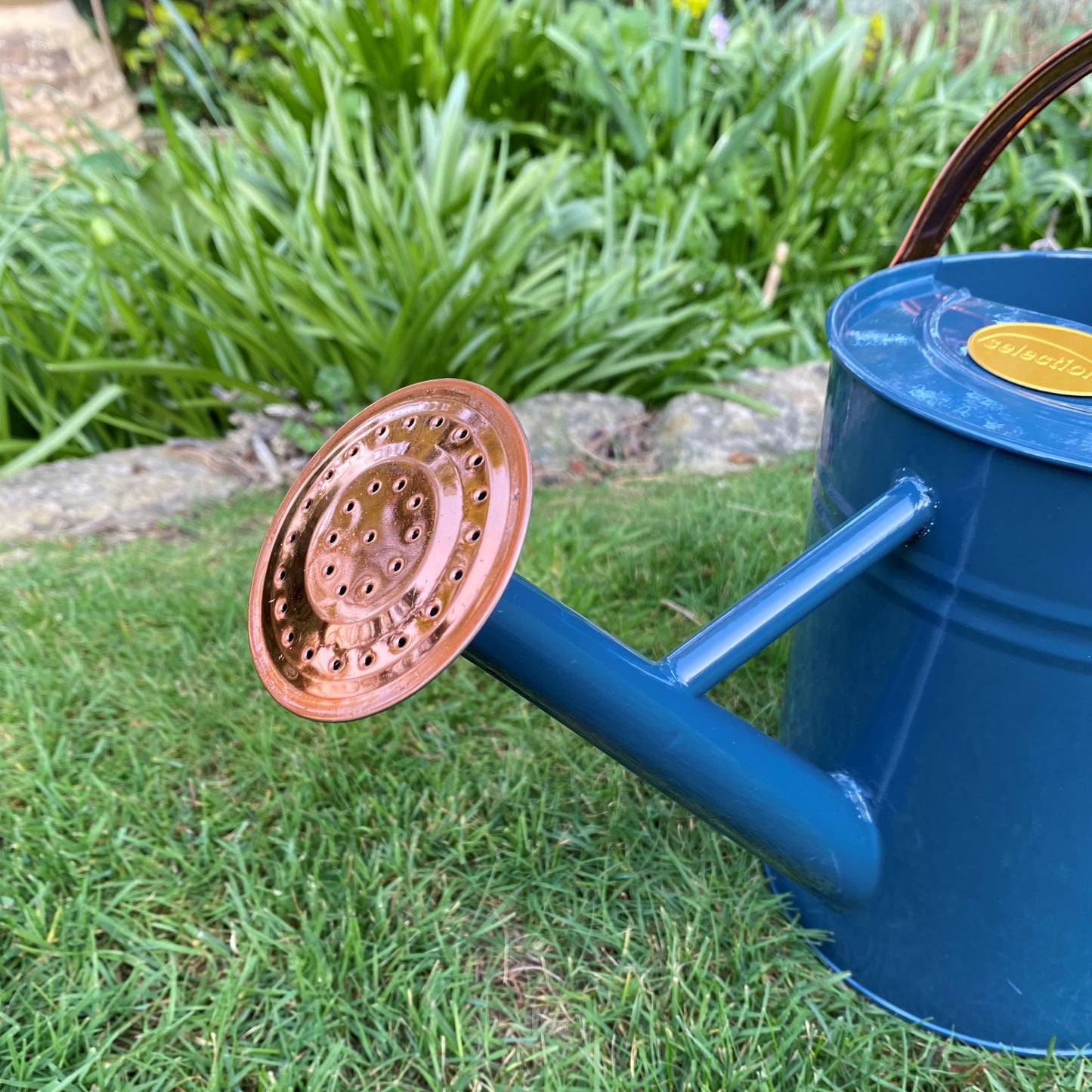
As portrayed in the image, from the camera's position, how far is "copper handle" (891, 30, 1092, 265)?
90 centimetres

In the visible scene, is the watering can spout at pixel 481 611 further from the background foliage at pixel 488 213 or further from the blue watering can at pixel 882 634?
the background foliage at pixel 488 213

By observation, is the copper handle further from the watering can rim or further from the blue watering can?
the watering can rim

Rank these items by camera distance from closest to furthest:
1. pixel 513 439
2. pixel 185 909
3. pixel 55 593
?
pixel 513 439 < pixel 185 909 < pixel 55 593

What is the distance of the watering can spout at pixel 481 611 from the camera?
66 cm

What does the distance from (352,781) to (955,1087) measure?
0.83 meters

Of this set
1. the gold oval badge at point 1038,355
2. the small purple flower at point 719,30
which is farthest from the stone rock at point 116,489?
the small purple flower at point 719,30

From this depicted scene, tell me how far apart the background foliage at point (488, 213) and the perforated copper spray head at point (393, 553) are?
1.38 metres

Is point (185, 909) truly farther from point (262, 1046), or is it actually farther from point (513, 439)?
point (513, 439)

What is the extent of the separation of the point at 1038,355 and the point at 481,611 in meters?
0.61

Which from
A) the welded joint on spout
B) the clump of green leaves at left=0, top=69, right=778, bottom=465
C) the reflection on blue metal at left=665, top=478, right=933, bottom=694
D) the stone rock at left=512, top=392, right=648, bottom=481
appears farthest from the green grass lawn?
the clump of green leaves at left=0, top=69, right=778, bottom=465

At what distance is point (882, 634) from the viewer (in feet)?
2.89

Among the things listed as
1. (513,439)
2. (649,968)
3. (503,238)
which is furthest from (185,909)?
(503,238)

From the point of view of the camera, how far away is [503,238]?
2.42 meters

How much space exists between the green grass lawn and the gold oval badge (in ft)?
2.28
